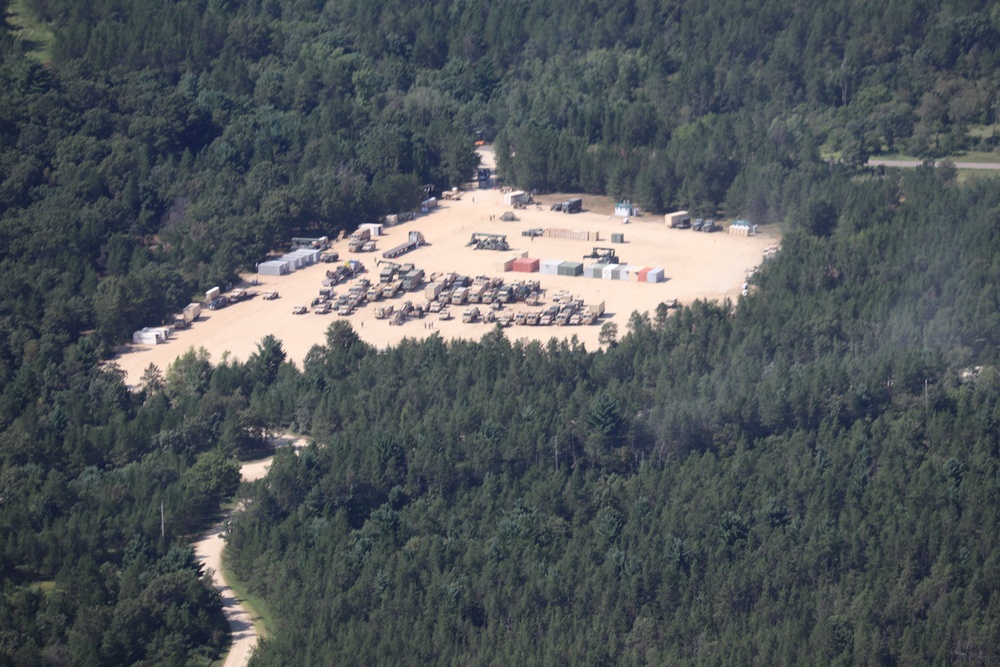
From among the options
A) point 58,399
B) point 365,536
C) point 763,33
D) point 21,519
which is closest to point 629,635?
point 365,536

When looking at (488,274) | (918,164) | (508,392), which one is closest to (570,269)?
(488,274)

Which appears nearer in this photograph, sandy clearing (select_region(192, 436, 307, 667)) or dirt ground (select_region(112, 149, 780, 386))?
sandy clearing (select_region(192, 436, 307, 667))

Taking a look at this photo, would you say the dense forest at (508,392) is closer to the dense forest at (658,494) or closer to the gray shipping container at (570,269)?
the dense forest at (658,494)

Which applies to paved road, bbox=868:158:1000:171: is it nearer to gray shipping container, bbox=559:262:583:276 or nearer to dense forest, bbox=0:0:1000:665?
dense forest, bbox=0:0:1000:665

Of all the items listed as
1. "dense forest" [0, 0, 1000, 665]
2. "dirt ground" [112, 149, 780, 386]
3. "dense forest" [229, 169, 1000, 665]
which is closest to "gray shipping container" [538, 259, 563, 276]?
"dirt ground" [112, 149, 780, 386]

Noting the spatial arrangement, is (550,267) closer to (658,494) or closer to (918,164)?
(918,164)

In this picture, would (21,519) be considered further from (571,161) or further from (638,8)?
(638,8)
